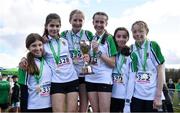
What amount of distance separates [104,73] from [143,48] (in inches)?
27.0

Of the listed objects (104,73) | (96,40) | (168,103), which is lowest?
(168,103)

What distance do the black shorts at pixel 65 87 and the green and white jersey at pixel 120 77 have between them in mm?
654

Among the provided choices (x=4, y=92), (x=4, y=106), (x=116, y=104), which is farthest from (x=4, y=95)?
(x=116, y=104)

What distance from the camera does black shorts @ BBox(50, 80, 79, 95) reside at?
585 cm

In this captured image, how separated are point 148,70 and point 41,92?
1566 millimetres

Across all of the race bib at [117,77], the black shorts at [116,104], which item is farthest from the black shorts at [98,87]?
the black shorts at [116,104]

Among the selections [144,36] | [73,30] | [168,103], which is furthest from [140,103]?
[73,30]

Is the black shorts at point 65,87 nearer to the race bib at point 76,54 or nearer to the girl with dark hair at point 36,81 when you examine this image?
the girl with dark hair at point 36,81

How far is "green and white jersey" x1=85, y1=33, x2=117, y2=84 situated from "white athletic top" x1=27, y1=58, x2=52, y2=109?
2.14 ft

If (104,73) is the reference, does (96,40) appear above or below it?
above

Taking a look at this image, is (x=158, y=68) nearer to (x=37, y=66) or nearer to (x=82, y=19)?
(x=82, y=19)

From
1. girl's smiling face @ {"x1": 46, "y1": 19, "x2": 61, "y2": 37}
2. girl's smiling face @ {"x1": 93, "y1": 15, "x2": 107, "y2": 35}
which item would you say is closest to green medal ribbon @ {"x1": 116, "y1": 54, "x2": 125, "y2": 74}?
girl's smiling face @ {"x1": 93, "y1": 15, "x2": 107, "y2": 35}

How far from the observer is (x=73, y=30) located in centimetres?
637

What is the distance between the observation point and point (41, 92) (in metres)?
5.82
